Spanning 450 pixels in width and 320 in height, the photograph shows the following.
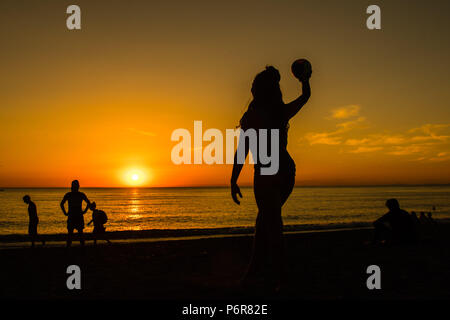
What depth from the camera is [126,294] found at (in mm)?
5402

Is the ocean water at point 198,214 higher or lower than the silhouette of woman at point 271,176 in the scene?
lower

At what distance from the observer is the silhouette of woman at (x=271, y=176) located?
5.20 meters

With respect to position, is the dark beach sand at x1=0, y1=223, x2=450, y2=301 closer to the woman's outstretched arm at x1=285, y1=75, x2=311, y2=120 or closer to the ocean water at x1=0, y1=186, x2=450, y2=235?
the woman's outstretched arm at x1=285, y1=75, x2=311, y2=120

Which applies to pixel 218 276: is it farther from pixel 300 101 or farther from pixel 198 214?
pixel 198 214

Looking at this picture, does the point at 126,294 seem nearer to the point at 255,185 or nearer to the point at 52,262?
the point at 255,185

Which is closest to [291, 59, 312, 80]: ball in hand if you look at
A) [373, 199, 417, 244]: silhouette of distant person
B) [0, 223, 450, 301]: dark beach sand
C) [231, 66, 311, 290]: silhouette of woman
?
[231, 66, 311, 290]: silhouette of woman

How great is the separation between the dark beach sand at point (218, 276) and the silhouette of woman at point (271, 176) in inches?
19.5

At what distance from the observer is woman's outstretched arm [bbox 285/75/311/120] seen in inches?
205

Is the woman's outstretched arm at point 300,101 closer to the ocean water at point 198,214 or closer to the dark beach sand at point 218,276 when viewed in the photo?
the dark beach sand at point 218,276

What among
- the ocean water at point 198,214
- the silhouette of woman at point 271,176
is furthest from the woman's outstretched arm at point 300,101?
the ocean water at point 198,214

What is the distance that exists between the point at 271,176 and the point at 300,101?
42.7 inches

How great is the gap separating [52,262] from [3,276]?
2.01 metres

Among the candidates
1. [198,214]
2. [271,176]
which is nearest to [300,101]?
[271,176]
